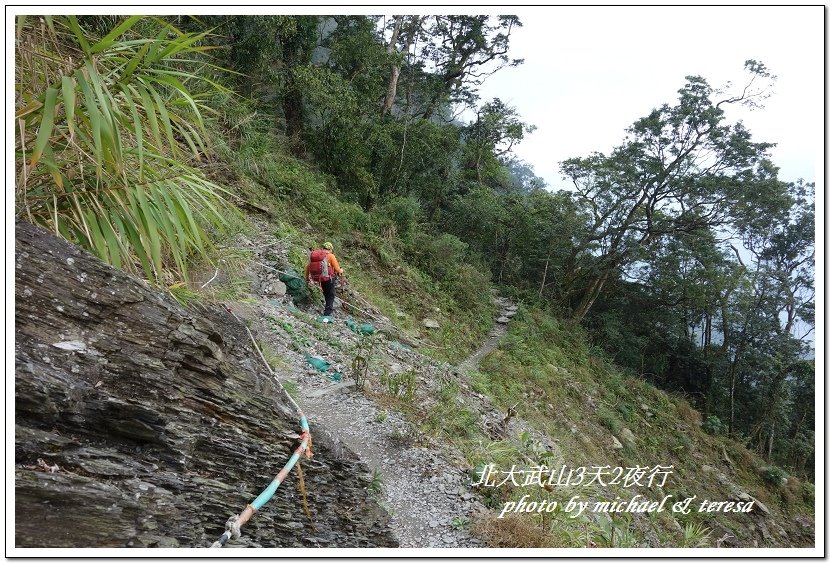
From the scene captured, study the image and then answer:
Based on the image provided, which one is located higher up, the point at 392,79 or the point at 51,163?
the point at 392,79

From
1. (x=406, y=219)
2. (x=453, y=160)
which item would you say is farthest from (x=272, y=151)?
(x=453, y=160)

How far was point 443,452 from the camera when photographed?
13.6 feet

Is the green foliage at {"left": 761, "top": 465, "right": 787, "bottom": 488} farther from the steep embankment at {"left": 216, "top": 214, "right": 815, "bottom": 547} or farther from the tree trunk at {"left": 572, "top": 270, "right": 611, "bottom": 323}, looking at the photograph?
the tree trunk at {"left": 572, "top": 270, "right": 611, "bottom": 323}

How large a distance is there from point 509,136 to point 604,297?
7.94m

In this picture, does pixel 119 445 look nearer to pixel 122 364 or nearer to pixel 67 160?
pixel 122 364

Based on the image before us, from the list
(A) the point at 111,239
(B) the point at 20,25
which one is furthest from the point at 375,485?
(B) the point at 20,25

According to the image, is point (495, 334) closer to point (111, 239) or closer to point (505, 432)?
point (505, 432)

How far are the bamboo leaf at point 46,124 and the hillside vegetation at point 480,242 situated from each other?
15 millimetres

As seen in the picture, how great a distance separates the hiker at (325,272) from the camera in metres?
7.28

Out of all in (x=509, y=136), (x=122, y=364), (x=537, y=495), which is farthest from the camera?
(x=509, y=136)

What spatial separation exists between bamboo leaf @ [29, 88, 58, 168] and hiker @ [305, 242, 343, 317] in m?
5.06

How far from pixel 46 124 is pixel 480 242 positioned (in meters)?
17.1

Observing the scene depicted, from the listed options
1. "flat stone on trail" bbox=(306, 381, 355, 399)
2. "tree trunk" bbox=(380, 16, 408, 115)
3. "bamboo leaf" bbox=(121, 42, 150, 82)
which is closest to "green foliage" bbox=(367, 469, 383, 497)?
"flat stone on trail" bbox=(306, 381, 355, 399)

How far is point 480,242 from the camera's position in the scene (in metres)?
18.6
